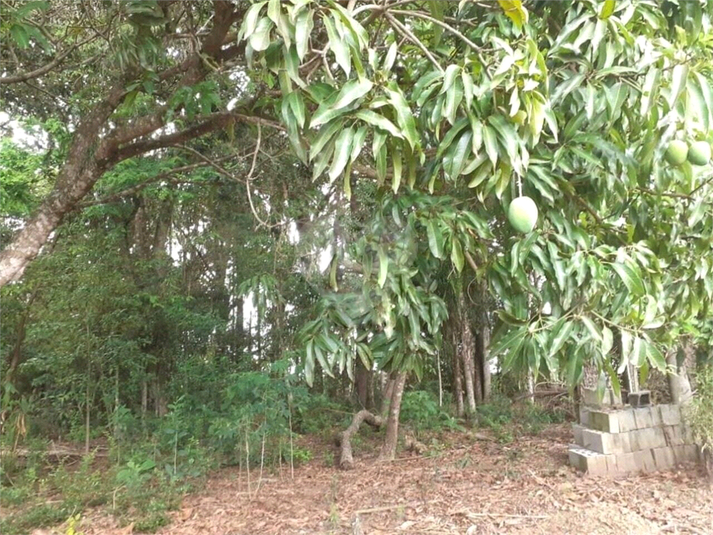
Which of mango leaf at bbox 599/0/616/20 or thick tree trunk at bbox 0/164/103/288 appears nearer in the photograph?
mango leaf at bbox 599/0/616/20

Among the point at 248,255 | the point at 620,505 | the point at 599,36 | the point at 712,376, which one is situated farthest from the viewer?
the point at 248,255

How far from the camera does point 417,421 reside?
5.93m

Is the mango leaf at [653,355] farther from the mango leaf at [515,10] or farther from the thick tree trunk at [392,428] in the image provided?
the thick tree trunk at [392,428]

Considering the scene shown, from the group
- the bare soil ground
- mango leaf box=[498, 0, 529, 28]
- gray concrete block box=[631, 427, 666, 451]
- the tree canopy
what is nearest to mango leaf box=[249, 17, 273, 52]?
the tree canopy

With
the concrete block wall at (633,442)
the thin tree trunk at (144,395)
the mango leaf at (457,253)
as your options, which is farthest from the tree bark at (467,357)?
the mango leaf at (457,253)

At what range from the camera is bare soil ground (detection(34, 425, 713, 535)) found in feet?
10.2

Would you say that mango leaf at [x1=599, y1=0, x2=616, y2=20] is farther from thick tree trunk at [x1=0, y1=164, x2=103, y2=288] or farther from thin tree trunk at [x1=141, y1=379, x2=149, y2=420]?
thin tree trunk at [x1=141, y1=379, x2=149, y2=420]

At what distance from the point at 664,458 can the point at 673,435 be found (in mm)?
193

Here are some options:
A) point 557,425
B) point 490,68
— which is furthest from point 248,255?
point 490,68

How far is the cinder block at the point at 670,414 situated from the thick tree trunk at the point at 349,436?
2530 mm

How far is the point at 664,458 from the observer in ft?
12.9

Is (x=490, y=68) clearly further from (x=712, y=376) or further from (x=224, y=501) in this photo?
(x=224, y=501)

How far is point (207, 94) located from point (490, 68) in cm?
167

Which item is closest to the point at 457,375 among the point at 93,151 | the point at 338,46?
the point at 93,151
